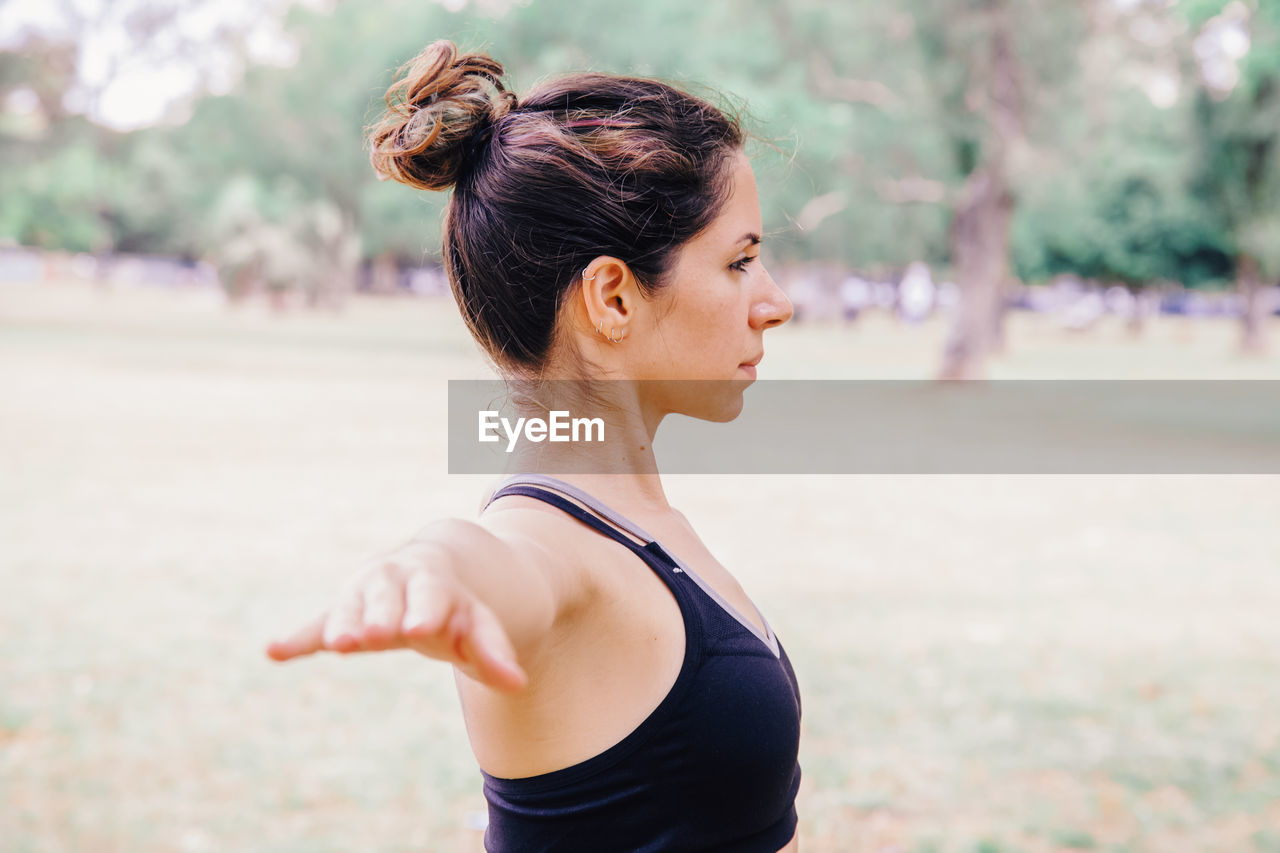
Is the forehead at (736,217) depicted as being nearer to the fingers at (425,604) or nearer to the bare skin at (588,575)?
the bare skin at (588,575)

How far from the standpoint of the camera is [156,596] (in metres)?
6.75

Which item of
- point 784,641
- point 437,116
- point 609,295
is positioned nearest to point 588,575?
point 609,295

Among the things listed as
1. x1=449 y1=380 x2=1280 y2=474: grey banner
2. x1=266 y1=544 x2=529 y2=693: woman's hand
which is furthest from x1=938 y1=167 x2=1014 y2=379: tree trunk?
x1=266 y1=544 x2=529 y2=693: woman's hand

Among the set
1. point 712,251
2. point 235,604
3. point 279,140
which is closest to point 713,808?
point 712,251

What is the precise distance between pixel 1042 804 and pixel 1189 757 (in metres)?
0.81

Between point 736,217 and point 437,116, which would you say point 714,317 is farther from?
point 437,116

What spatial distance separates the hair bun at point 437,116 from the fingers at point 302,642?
0.88 metres

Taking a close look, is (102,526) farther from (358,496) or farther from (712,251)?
(712,251)

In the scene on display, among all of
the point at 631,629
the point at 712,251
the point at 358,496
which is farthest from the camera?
the point at 358,496

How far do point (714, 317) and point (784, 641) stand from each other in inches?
180

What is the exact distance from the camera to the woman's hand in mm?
886

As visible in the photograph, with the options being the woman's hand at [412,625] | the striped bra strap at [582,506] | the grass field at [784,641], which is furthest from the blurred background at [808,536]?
the woman's hand at [412,625]

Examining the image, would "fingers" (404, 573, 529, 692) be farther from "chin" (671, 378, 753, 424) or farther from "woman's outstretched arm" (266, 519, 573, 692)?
"chin" (671, 378, 753, 424)

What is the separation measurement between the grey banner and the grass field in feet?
2.77
